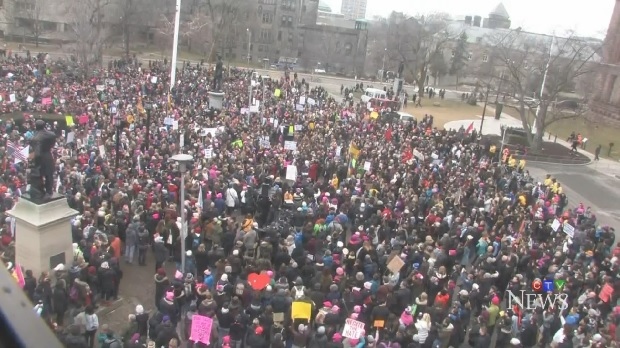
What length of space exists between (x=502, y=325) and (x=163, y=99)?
27534 millimetres

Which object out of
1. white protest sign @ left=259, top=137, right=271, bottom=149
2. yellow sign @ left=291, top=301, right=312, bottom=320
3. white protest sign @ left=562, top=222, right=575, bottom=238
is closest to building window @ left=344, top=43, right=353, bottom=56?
white protest sign @ left=259, top=137, right=271, bottom=149

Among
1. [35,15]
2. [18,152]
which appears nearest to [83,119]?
[18,152]

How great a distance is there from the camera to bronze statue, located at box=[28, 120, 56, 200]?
1188 centimetres

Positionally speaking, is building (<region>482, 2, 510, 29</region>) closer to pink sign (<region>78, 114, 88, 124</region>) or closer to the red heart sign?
pink sign (<region>78, 114, 88, 124</region>)

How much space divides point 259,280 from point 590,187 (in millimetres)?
24844

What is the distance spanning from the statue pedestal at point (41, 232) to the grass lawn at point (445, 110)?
122 feet

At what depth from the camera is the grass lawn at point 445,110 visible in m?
50.3

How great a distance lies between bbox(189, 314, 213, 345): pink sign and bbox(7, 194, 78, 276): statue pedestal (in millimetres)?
4073

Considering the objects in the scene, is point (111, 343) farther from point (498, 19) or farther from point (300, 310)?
point (498, 19)

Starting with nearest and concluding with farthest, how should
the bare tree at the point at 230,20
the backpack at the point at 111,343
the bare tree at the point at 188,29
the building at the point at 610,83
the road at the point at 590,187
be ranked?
the backpack at the point at 111,343, the road at the point at 590,187, the building at the point at 610,83, the bare tree at the point at 188,29, the bare tree at the point at 230,20

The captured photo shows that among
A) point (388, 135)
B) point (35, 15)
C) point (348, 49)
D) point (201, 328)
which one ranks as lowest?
point (201, 328)

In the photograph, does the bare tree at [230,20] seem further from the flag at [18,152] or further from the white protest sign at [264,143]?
the flag at [18,152]

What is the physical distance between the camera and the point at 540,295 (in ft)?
44.9

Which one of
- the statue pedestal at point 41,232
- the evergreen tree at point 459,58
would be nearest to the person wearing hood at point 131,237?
the statue pedestal at point 41,232
